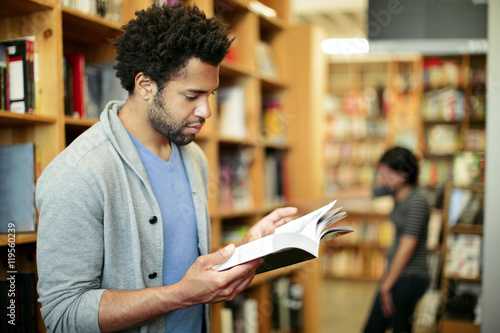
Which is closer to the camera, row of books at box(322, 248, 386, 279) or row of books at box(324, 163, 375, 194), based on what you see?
row of books at box(322, 248, 386, 279)

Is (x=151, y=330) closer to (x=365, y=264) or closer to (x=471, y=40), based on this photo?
(x=471, y=40)

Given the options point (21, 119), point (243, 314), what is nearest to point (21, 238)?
point (21, 119)

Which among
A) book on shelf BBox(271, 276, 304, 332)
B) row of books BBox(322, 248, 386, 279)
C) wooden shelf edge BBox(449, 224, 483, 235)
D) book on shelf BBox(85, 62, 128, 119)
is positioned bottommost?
row of books BBox(322, 248, 386, 279)

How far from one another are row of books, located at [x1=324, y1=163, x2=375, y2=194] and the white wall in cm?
402

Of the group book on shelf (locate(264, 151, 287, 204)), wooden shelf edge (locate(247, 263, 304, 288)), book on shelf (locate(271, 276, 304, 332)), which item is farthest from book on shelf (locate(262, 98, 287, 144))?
book on shelf (locate(271, 276, 304, 332))

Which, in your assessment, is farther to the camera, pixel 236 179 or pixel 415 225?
pixel 236 179

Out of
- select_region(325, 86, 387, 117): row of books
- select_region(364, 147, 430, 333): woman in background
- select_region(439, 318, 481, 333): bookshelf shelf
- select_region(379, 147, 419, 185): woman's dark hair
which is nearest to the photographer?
select_region(364, 147, 430, 333): woman in background

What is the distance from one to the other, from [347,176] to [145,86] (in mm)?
4599

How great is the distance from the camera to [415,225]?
2.42 metres

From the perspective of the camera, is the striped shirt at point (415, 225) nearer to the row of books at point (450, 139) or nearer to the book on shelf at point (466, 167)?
the book on shelf at point (466, 167)

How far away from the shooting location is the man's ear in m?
1.15

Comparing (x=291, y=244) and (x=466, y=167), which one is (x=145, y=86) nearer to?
(x=291, y=244)

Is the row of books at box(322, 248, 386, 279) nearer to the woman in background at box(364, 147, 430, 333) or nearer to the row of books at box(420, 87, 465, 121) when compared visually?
the row of books at box(420, 87, 465, 121)

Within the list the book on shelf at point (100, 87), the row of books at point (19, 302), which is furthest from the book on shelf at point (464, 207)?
the row of books at point (19, 302)
